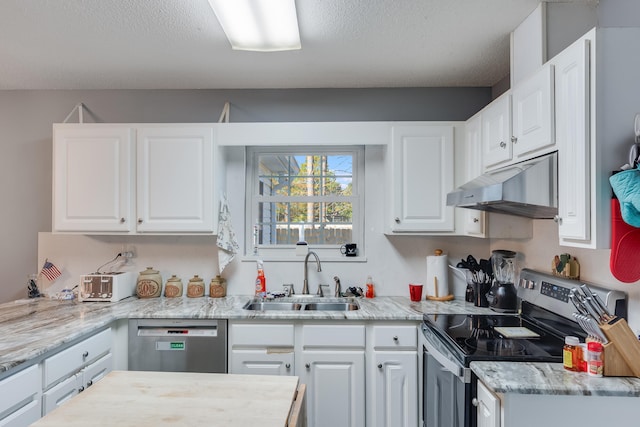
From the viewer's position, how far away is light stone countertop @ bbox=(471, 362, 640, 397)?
1320 mm

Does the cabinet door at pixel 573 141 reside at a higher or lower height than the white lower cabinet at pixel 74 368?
higher

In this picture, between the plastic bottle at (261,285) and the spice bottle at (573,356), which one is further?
the plastic bottle at (261,285)

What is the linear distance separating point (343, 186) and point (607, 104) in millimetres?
1898

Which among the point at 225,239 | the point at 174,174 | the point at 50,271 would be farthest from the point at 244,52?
the point at 50,271

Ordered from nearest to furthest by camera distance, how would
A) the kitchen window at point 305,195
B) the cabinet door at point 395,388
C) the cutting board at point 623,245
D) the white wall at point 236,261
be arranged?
the cutting board at point 623,245, the cabinet door at point 395,388, the white wall at point 236,261, the kitchen window at point 305,195

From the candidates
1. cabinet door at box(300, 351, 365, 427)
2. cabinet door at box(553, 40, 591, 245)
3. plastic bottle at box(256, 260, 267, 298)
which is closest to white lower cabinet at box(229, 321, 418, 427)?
cabinet door at box(300, 351, 365, 427)

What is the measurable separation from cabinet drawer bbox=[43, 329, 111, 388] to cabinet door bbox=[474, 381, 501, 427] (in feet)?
6.47

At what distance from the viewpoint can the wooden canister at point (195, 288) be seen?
2840 mm

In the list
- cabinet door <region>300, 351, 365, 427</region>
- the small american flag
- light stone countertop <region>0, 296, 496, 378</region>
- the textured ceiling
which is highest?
the textured ceiling

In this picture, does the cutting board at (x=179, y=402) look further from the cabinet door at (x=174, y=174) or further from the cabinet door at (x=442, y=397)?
the cabinet door at (x=174, y=174)

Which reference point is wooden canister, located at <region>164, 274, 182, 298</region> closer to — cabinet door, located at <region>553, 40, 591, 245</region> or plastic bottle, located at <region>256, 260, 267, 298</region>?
plastic bottle, located at <region>256, 260, 267, 298</region>

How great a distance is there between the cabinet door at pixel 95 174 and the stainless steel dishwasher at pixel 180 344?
0.78 m

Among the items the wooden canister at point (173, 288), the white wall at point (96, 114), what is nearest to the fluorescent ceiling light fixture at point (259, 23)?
the white wall at point (96, 114)

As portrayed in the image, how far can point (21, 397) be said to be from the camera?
1696mm
